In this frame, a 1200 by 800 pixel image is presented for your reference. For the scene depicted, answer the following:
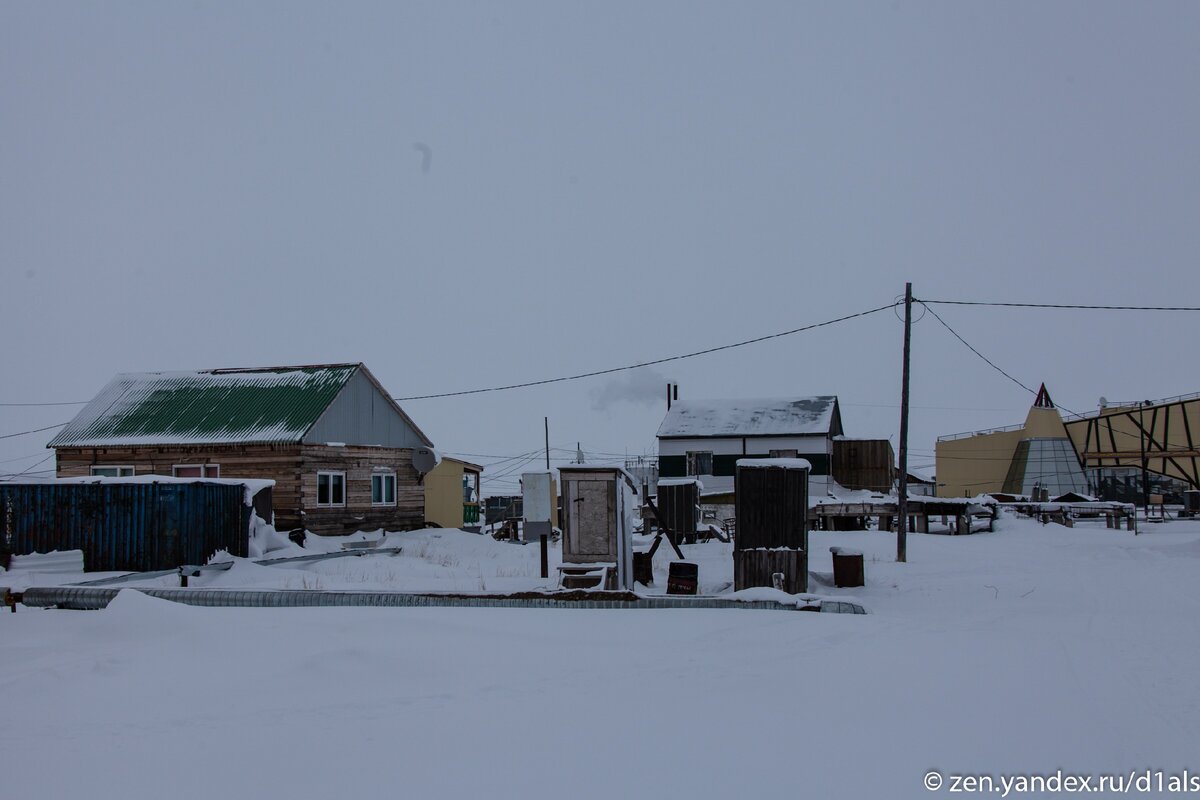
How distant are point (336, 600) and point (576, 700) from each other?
540 cm

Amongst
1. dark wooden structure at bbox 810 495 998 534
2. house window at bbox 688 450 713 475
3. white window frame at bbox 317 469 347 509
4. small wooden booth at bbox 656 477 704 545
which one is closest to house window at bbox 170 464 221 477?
white window frame at bbox 317 469 347 509

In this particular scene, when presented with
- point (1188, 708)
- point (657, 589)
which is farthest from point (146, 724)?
point (657, 589)

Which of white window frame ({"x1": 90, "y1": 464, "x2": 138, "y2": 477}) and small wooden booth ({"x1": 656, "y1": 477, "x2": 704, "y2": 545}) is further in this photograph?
white window frame ({"x1": 90, "y1": 464, "x2": 138, "y2": 477})

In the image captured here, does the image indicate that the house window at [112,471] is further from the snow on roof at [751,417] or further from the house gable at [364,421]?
the snow on roof at [751,417]

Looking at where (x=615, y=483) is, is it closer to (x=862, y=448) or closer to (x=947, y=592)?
(x=947, y=592)

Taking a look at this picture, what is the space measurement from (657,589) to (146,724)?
31.6 feet

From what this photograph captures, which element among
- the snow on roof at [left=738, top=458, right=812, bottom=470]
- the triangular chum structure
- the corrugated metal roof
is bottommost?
the triangular chum structure

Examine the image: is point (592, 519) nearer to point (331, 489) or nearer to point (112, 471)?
point (331, 489)

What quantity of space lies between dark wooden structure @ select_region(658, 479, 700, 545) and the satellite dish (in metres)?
8.96

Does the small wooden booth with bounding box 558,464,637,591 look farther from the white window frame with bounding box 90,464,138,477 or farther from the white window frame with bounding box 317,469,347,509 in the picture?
the white window frame with bounding box 90,464,138,477

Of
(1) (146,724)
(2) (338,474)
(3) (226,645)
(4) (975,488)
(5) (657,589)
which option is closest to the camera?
(1) (146,724)

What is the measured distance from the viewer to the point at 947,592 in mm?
13391

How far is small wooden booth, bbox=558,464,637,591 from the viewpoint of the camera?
13992mm

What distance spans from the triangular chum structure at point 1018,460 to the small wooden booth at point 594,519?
47.6m
